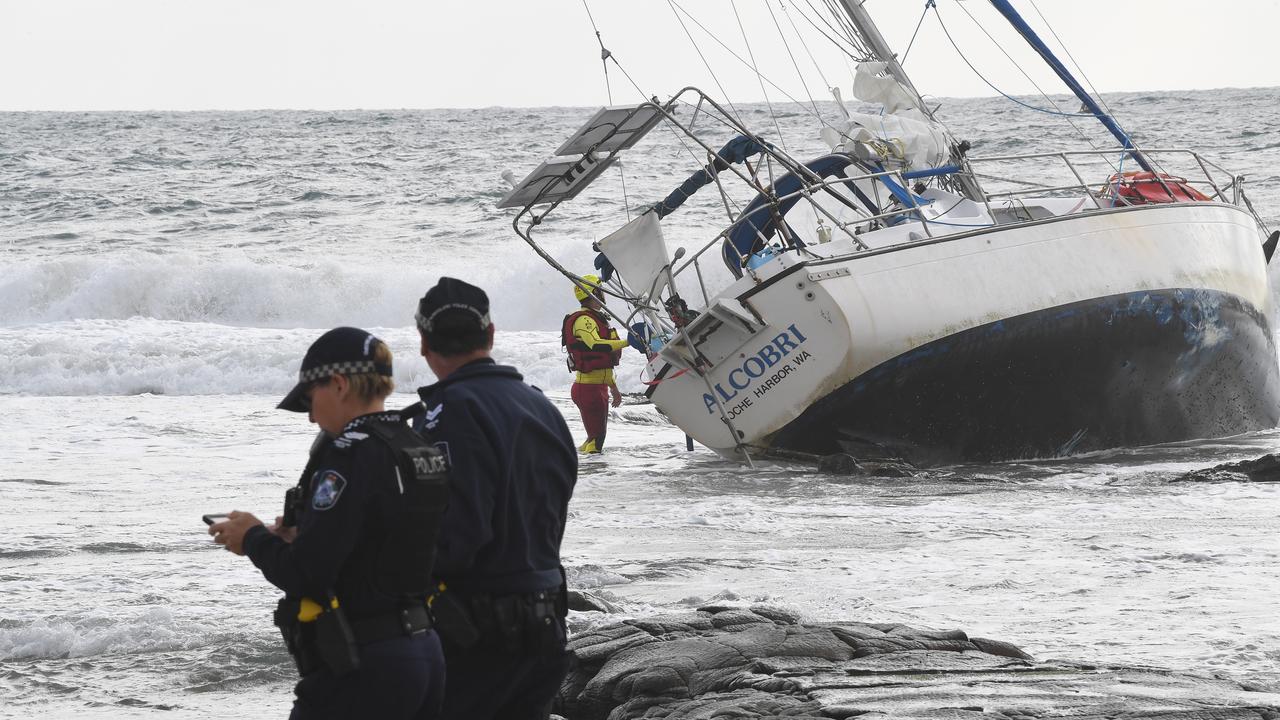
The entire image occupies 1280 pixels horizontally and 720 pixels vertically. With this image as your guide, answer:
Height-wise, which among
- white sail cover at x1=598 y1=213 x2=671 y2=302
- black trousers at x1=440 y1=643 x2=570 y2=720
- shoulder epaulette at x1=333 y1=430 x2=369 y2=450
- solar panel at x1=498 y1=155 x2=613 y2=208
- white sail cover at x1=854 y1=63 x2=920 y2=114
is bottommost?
black trousers at x1=440 y1=643 x2=570 y2=720

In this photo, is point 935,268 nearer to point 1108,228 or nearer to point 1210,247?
point 1108,228

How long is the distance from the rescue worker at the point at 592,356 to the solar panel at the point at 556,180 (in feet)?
3.70

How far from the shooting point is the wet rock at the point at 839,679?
4.19 meters

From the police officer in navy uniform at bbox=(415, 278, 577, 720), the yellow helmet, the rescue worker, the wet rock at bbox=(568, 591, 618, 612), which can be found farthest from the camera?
the rescue worker

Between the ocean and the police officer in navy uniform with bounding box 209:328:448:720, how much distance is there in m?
2.36

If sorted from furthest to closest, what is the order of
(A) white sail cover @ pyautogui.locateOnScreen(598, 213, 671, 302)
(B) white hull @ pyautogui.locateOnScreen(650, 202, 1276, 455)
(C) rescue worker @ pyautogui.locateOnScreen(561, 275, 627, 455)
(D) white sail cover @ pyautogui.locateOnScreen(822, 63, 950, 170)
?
Answer: (D) white sail cover @ pyautogui.locateOnScreen(822, 63, 950, 170), (C) rescue worker @ pyautogui.locateOnScreen(561, 275, 627, 455), (A) white sail cover @ pyautogui.locateOnScreen(598, 213, 671, 302), (B) white hull @ pyautogui.locateOnScreen(650, 202, 1276, 455)

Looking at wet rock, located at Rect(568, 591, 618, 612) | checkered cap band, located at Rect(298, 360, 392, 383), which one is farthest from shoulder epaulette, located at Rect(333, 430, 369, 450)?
wet rock, located at Rect(568, 591, 618, 612)

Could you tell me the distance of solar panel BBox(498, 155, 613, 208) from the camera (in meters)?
10.5

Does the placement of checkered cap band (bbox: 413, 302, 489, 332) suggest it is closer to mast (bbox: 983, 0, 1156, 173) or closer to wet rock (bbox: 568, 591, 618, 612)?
wet rock (bbox: 568, 591, 618, 612)

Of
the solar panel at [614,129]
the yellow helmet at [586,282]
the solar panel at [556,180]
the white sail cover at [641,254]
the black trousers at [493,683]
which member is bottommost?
the black trousers at [493,683]

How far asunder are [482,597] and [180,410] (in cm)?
1332

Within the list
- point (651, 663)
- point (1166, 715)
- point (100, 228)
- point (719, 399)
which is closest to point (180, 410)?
point (719, 399)

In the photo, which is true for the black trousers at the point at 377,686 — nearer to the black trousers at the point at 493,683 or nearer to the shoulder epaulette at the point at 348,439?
the black trousers at the point at 493,683

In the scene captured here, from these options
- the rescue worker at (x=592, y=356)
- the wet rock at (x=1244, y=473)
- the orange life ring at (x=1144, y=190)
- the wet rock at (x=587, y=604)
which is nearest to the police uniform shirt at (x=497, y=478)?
the wet rock at (x=587, y=604)
